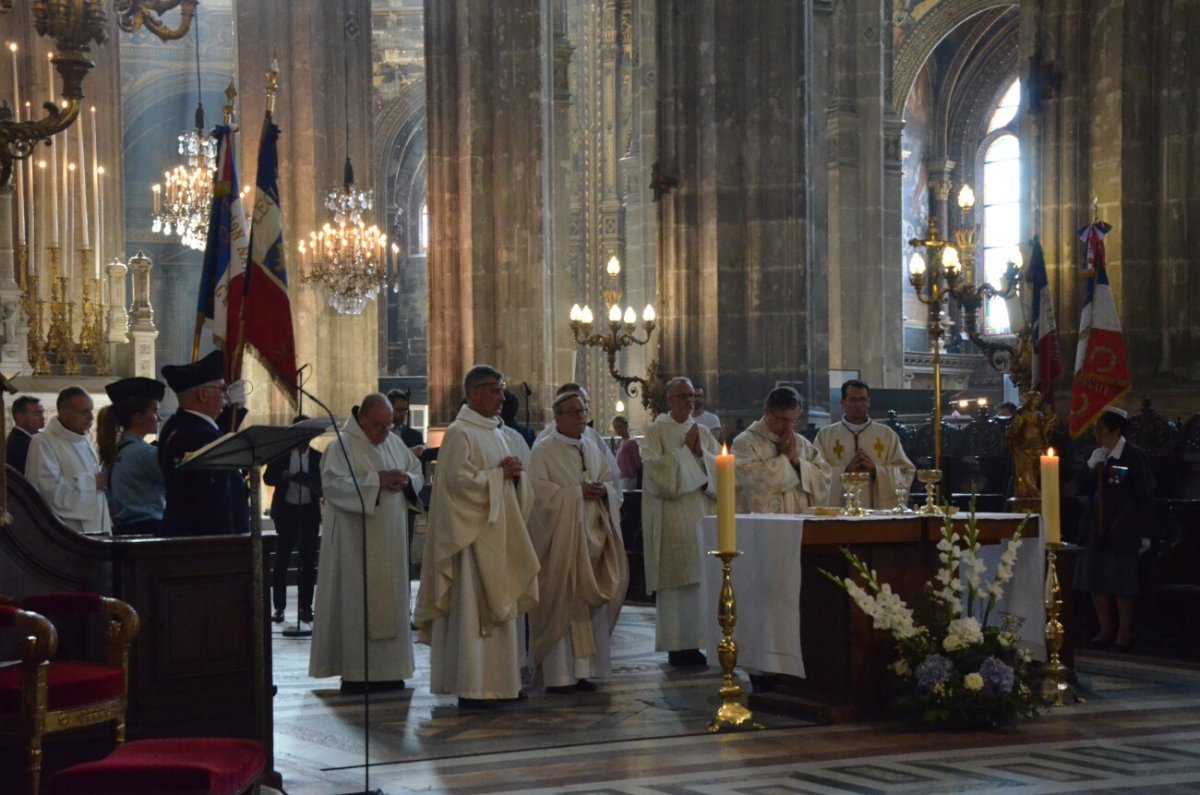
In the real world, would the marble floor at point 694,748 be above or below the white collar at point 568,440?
below

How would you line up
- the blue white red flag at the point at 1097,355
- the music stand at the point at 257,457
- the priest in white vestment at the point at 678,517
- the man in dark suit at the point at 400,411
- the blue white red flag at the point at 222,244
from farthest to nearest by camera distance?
the man in dark suit at the point at 400,411
the blue white red flag at the point at 1097,355
the priest in white vestment at the point at 678,517
the blue white red flag at the point at 222,244
the music stand at the point at 257,457

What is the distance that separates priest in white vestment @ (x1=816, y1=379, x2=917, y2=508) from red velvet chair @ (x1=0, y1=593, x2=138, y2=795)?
5.32m

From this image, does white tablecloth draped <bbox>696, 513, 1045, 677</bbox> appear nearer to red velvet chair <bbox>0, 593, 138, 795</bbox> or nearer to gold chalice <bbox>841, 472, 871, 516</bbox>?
gold chalice <bbox>841, 472, 871, 516</bbox>

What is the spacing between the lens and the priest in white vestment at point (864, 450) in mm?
9953

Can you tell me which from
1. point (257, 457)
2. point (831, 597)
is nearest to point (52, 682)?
point (257, 457)

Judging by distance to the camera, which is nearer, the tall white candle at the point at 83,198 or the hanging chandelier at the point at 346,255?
the hanging chandelier at the point at 346,255

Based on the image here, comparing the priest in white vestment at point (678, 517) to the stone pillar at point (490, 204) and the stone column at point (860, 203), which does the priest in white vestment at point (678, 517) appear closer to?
the stone pillar at point (490, 204)

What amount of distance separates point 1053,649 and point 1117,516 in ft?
7.51

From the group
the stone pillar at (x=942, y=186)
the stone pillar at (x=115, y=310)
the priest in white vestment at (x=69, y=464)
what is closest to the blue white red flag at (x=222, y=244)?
the priest in white vestment at (x=69, y=464)

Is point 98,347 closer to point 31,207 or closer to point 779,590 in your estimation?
point 31,207

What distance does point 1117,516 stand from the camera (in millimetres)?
10430

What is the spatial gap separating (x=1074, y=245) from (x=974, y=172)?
25071mm

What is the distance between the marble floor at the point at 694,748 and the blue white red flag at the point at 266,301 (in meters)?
1.94

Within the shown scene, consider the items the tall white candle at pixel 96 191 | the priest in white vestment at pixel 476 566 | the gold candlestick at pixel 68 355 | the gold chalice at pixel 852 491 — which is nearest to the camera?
the gold chalice at pixel 852 491
